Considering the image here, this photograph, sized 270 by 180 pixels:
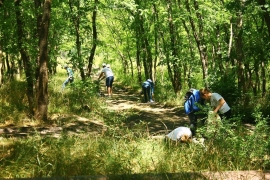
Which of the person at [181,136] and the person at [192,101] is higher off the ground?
the person at [192,101]

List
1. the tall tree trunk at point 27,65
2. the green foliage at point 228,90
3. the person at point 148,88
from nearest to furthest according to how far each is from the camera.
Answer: the tall tree trunk at point 27,65 < the green foliage at point 228,90 < the person at point 148,88

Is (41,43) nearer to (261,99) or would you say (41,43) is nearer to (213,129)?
(213,129)

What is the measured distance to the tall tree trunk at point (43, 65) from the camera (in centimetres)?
884

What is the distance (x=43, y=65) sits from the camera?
893 cm

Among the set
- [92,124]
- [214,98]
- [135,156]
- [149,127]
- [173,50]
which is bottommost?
[149,127]

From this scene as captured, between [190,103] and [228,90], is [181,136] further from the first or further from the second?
[228,90]

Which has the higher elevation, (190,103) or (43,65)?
(43,65)

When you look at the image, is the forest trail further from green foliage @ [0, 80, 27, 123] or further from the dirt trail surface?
green foliage @ [0, 80, 27, 123]

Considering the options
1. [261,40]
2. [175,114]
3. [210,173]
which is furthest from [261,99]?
[210,173]

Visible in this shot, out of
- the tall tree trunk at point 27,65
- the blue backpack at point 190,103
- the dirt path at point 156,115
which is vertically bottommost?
the dirt path at point 156,115

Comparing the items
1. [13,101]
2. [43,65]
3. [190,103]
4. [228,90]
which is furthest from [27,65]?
[228,90]

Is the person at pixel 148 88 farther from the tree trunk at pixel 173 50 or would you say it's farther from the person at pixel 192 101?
the person at pixel 192 101

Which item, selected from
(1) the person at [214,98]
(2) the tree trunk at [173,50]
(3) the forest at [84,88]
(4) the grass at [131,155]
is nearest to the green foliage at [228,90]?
(3) the forest at [84,88]

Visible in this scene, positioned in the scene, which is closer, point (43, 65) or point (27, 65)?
point (43, 65)
